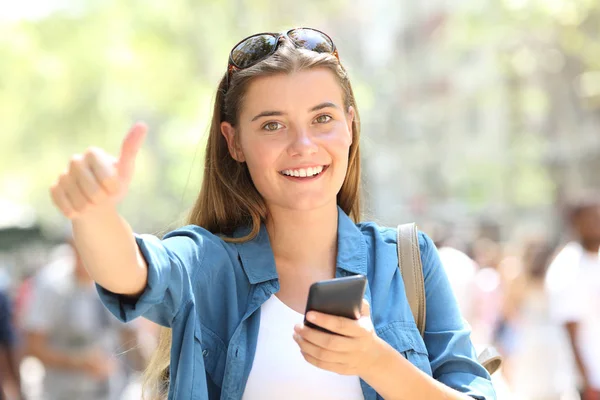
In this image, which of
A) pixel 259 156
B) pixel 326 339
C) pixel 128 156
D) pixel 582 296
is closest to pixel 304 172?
pixel 259 156

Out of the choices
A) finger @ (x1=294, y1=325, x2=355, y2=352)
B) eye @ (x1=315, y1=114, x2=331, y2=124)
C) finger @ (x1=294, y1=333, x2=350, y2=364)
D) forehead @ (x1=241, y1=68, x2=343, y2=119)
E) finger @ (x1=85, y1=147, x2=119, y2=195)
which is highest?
forehead @ (x1=241, y1=68, x2=343, y2=119)

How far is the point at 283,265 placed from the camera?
8.74 ft

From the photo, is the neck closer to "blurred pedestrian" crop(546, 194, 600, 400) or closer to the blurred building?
"blurred pedestrian" crop(546, 194, 600, 400)

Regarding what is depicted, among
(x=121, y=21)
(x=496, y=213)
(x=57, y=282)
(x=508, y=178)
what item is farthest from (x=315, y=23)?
(x=496, y=213)

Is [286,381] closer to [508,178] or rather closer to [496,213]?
[508,178]

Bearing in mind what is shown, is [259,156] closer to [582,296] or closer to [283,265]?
[283,265]

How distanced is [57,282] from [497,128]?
1312 inches

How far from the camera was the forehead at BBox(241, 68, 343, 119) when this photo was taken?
2558 mm

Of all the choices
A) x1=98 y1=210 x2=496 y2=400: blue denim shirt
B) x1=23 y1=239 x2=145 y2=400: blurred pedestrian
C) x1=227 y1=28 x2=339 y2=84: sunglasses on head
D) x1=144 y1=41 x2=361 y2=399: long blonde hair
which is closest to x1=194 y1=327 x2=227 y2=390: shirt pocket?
x1=98 y1=210 x2=496 y2=400: blue denim shirt

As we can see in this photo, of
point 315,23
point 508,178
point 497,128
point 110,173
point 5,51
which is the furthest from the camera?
point 497,128

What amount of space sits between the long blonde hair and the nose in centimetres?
18

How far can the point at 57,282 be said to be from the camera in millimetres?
6695

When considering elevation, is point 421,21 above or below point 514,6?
above

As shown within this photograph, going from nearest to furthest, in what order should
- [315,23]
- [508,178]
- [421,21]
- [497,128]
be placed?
1. [315,23]
2. [508,178]
3. [497,128]
4. [421,21]
